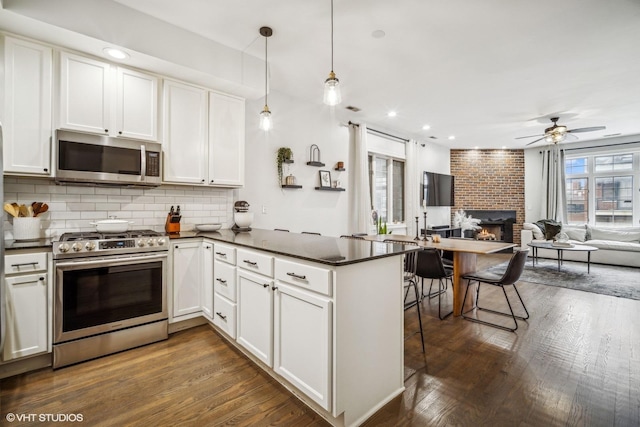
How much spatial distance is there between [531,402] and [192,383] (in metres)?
2.15

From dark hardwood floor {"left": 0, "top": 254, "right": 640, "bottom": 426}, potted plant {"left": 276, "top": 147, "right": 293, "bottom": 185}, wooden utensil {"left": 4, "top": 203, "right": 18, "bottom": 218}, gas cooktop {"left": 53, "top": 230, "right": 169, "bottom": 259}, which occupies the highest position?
potted plant {"left": 276, "top": 147, "right": 293, "bottom": 185}

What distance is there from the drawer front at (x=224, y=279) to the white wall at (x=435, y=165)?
505 centimetres

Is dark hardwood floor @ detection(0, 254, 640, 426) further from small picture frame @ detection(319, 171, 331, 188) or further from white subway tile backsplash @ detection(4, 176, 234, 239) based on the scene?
small picture frame @ detection(319, 171, 331, 188)

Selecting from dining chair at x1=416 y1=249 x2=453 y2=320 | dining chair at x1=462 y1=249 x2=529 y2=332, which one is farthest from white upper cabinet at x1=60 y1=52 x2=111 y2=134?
dining chair at x1=462 y1=249 x2=529 y2=332

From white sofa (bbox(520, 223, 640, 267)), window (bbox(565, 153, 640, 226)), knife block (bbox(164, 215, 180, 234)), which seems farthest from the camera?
window (bbox(565, 153, 640, 226))

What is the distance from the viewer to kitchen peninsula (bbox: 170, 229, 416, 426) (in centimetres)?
153

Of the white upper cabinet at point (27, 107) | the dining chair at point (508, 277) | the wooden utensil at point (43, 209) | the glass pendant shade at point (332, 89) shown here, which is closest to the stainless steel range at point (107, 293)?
the wooden utensil at point (43, 209)

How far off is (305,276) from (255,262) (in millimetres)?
554

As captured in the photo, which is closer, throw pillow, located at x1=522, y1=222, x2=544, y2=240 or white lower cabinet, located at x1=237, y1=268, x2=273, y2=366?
white lower cabinet, located at x1=237, y1=268, x2=273, y2=366

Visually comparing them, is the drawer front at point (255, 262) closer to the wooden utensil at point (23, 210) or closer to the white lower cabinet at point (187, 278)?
the white lower cabinet at point (187, 278)

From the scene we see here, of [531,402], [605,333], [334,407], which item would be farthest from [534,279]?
[334,407]

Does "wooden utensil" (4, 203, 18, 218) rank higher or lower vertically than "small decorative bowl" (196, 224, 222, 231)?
higher

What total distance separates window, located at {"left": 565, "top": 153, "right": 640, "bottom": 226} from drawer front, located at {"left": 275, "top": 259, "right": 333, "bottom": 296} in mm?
8639

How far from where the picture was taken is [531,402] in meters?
1.82
